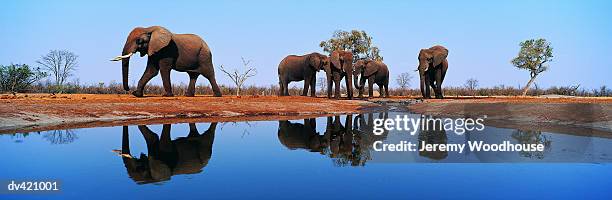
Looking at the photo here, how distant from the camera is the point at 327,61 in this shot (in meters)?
34.3

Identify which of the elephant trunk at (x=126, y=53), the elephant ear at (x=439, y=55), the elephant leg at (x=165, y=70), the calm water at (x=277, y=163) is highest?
the elephant ear at (x=439, y=55)

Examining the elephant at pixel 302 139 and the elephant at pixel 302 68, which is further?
the elephant at pixel 302 68

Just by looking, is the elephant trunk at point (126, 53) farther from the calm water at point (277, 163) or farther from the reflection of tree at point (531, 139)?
the reflection of tree at point (531, 139)

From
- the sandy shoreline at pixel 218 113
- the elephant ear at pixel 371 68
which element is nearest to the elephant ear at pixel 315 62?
the sandy shoreline at pixel 218 113

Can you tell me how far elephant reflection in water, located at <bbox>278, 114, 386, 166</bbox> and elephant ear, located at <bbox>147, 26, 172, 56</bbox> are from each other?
42.4 ft

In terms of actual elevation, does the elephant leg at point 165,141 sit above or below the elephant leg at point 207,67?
below

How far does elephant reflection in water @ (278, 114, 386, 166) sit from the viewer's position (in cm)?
919

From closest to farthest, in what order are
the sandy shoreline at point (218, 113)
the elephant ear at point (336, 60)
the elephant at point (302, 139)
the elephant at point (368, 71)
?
the elephant at point (302, 139)
the sandy shoreline at point (218, 113)
the elephant ear at point (336, 60)
the elephant at point (368, 71)

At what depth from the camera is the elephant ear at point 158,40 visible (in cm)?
2575

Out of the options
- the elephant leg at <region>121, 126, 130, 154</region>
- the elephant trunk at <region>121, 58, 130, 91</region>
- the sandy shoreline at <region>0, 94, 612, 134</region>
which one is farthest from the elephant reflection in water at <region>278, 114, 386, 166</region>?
the elephant trunk at <region>121, 58, 130, 91</region>

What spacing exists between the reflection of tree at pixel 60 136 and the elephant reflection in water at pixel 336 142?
201 inches

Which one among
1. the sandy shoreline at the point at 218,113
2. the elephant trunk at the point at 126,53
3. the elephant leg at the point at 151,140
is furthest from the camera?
the elephant trunk at the point at 126,53

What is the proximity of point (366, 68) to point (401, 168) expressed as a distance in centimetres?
3751

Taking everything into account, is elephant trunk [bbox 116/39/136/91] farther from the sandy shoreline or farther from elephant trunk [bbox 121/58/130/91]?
the sandy shoreline
